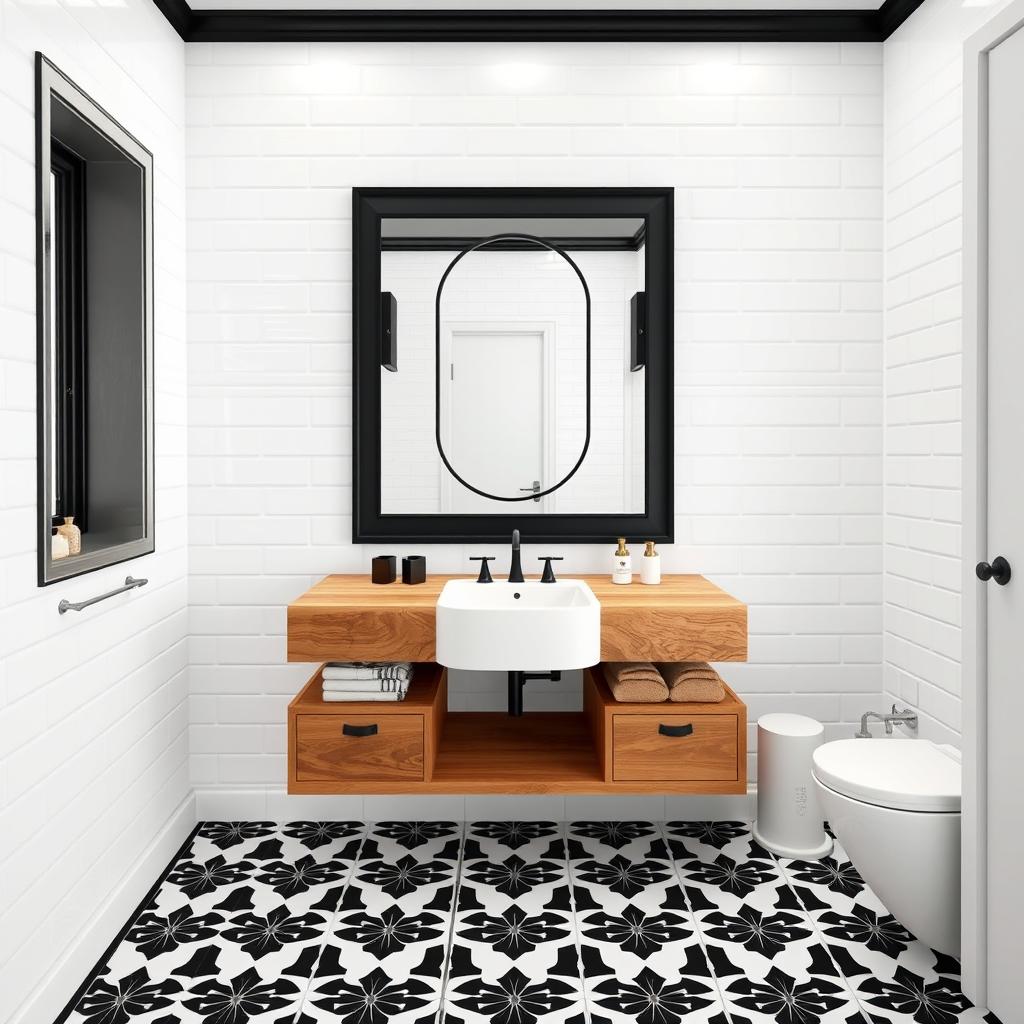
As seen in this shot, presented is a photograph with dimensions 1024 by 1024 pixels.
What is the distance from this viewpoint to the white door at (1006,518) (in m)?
1.78

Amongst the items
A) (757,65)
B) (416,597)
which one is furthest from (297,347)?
(757,65)

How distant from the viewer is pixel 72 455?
7.89 feet

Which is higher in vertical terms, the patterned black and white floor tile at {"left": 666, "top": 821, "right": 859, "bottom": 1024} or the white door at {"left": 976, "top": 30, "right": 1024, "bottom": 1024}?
the white door at {"left": 976, "top": 30, "right": 1024, "bottom": 1024}

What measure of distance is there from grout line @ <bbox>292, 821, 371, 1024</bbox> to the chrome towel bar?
1.05 metres

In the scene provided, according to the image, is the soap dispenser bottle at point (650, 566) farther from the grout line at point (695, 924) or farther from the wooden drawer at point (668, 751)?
Answer: the grout line at point (695, 924)

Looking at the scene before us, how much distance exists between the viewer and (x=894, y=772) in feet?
7.09

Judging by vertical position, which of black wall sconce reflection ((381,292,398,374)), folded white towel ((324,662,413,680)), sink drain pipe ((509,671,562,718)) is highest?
black wall sconce reflection ((381,292,398,374))

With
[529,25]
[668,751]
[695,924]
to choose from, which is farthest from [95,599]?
[529,25]

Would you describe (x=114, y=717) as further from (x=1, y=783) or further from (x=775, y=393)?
(x=775, y=393)

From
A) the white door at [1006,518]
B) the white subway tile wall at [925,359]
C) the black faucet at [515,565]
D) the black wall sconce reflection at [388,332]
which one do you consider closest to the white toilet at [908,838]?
the white door at [1006,518]

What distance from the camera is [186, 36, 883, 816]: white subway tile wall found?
2.88m

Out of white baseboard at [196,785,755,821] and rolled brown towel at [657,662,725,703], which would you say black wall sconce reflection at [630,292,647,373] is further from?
white baseboard at [196,785,755,821]

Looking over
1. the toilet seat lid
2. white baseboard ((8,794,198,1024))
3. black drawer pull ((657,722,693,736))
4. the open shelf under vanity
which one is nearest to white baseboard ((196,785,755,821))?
white baseboard ((8,794,198,1024))

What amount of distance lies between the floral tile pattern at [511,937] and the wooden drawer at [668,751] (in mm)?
361
